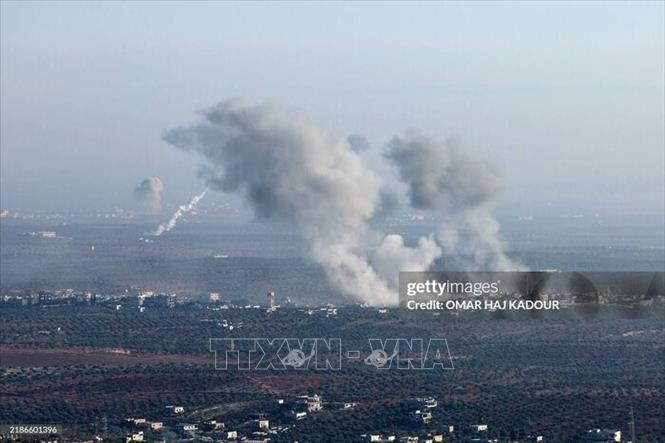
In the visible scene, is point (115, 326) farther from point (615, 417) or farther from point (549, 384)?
point (615, 417)

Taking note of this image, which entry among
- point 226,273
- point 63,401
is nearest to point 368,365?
point 63,401

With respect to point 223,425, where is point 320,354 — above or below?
above
